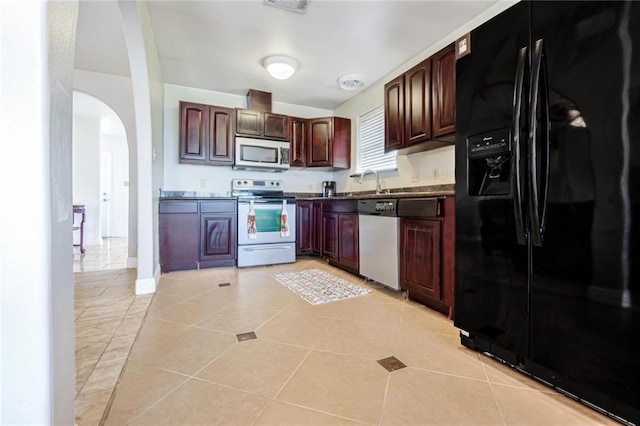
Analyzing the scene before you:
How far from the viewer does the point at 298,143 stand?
4.41 m

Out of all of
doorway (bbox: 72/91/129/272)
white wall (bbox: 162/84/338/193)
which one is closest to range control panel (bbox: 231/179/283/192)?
white wall (bbox: 162/84/338/193)

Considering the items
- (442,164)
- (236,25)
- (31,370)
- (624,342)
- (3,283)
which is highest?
(236,25)

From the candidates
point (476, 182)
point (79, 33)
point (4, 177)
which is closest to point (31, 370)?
point (4, 177)

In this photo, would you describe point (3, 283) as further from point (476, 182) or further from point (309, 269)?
point (309, 269)

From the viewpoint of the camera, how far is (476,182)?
1.58 meters

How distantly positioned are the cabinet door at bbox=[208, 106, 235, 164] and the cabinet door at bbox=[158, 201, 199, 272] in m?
0.79

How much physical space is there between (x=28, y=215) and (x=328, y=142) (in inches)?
160

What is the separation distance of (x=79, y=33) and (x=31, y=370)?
3.59m

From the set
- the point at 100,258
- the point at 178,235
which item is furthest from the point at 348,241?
the point at 100,258

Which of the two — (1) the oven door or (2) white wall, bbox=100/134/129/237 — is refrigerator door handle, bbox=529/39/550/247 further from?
(2) white wall, bbox=100/134/129/237

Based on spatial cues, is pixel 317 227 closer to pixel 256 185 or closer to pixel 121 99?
pixel 256 185

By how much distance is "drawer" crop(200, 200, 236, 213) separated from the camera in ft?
11.6

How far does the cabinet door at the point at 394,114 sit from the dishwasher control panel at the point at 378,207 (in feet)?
2.15

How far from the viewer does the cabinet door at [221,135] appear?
12.6 ft
